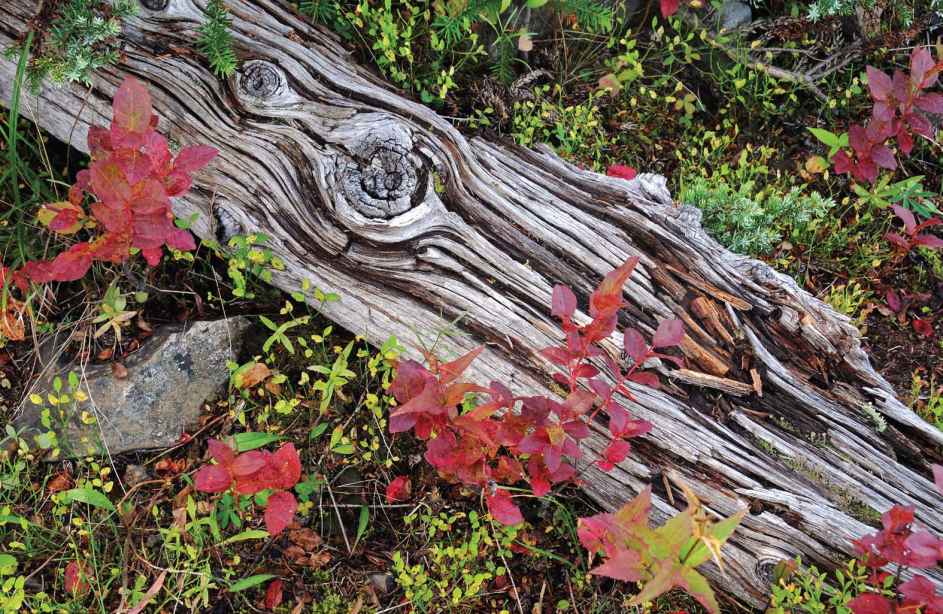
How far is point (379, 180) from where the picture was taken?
330 centimetres

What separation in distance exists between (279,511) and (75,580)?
1.00 metres

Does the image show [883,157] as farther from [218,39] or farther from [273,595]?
[273,595]

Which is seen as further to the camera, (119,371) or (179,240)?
(119,371)

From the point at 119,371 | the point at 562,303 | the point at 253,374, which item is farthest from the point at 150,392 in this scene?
the point at 562,303

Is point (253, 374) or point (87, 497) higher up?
point (253, 374)

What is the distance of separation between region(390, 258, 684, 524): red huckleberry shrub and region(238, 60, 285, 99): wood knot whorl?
1571mm

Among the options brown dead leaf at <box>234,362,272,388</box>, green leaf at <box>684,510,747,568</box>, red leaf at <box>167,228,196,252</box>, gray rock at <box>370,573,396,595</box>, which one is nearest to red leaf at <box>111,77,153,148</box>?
red leaf at <box>167,228,196,252</box>

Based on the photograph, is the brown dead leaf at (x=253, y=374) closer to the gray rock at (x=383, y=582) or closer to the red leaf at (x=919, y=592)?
the gray rock at (x=383, y=582)

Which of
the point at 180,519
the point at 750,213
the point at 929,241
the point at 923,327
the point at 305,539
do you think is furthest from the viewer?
the point at 923,327

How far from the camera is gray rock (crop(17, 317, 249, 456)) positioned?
3.33 metres

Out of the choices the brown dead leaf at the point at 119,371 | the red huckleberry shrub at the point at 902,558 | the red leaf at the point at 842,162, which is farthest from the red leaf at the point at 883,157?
the brown dead leaf at the point at 119,371

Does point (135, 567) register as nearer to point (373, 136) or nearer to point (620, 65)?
point (373, 136)

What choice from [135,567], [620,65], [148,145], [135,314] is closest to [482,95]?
[620,65]

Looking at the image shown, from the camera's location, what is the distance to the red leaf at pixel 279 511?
2.84 m
